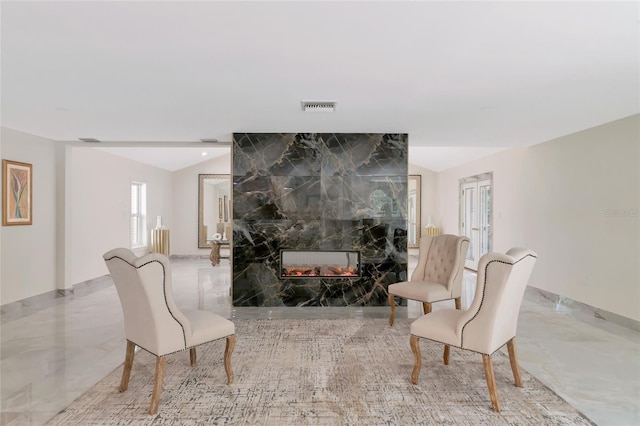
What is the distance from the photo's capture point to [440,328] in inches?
107

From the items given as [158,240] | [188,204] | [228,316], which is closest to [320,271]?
[228,316]

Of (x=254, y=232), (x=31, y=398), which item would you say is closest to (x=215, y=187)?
(x=254, y=232)

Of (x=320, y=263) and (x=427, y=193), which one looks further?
(x=427, y=193)

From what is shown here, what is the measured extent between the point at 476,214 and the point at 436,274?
4215 millimetres

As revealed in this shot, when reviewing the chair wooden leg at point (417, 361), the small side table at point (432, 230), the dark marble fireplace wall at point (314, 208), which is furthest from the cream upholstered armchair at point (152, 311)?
the small side table at point (432, 230)

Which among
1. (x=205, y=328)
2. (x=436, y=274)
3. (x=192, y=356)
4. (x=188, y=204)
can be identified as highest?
(x=188, y=204)

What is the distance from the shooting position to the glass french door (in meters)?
7.42

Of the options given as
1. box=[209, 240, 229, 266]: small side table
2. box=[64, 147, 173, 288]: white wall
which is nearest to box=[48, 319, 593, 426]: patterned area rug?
box=[64, 147, 173, 288]: white wall

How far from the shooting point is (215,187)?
32.9 feet

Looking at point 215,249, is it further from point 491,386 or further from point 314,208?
point 491,386

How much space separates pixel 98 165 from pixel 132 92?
13.1 feet

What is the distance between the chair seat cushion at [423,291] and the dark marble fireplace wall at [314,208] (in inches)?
39.5

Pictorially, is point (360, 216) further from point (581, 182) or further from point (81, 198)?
point (81, 198)

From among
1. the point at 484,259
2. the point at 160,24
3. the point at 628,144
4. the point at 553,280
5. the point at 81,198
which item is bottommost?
the point at 553,280
